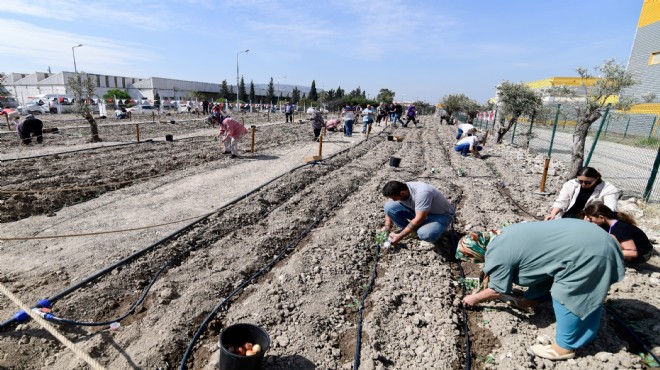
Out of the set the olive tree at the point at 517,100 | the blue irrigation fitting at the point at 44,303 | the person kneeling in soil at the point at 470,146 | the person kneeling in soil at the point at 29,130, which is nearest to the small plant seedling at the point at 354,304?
the blue irrigation fitting at the point at 44,303

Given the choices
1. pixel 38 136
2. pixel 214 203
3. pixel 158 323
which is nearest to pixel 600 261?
pixel 158 323

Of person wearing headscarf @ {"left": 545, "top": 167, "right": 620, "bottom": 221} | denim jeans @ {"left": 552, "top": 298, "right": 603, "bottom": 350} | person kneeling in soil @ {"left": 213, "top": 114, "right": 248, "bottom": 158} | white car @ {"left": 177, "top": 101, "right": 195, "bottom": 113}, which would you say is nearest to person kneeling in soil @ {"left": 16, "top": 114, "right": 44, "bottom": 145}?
person kneeling in soil @ {"left": 213, "top": 114, "right": 248, "bottom": 158}

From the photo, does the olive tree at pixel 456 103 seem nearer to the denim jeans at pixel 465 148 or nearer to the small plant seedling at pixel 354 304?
the denim jeans at pixel 465 148

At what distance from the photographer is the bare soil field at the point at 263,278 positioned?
9.62ft

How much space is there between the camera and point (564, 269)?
262cm

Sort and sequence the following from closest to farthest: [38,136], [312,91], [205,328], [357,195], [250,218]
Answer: [205,328] → [250,218] → [357,195] → [38,136] → [312,91]

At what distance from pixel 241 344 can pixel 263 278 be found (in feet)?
4.17

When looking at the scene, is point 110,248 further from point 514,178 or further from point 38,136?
point 38,136

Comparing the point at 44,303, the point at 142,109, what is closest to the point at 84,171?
the point at 44,303

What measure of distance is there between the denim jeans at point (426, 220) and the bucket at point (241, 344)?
2.46 metres

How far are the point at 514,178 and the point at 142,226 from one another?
826 cm

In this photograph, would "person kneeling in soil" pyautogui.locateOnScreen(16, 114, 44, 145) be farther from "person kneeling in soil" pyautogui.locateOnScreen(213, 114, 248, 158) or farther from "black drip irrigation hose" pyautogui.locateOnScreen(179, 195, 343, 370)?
"black drip irrigation hose" pyautogui.locateOnScreen(179, 195, 343, 370)

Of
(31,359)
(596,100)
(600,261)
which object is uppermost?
(596,100)

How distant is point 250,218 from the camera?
223 inches
